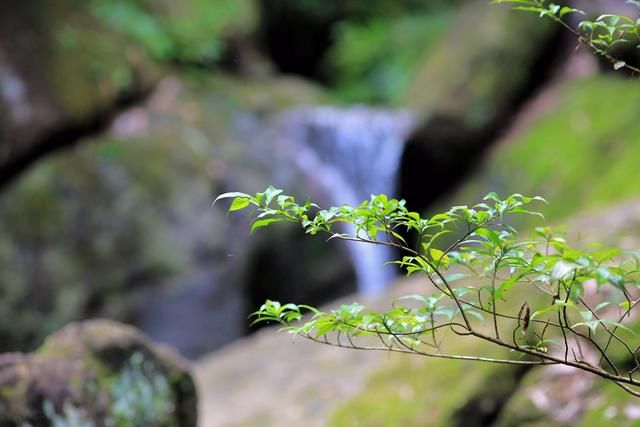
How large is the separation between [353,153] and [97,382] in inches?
261

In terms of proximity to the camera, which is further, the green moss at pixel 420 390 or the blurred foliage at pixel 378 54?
the blurred foliage at pixel 378 54

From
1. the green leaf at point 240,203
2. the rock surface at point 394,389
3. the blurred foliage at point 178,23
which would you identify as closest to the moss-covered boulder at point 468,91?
the blurred foliage at point 178,23

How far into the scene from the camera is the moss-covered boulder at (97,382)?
2539 millimetres

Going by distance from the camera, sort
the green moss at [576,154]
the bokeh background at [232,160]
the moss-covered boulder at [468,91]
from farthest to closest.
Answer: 1. the moss-covered boulder at [468,91]
2. the green moss at [576,154]
3. the bokeh background at [232,160]

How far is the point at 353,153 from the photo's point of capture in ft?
29.7

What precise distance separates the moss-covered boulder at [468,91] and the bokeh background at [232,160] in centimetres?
3

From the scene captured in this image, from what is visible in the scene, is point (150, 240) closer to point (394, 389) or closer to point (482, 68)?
point (394, 389)

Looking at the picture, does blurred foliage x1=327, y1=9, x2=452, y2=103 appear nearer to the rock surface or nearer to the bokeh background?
the bokeh background

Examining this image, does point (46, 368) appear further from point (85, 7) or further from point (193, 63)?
point (193, 63)

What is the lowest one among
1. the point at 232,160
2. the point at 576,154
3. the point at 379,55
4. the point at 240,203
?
the point at 240,203

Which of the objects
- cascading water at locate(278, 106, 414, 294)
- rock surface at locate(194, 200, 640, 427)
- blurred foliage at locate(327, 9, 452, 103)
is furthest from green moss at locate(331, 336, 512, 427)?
blurred foliage at locate(327, 9, 452, 103)

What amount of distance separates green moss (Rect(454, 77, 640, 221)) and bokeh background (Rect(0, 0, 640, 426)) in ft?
0.09

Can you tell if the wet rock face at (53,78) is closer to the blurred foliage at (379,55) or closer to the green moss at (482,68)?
the green moss at (482,68)

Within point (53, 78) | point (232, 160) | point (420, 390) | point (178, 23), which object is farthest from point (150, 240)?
point (420, 390)
